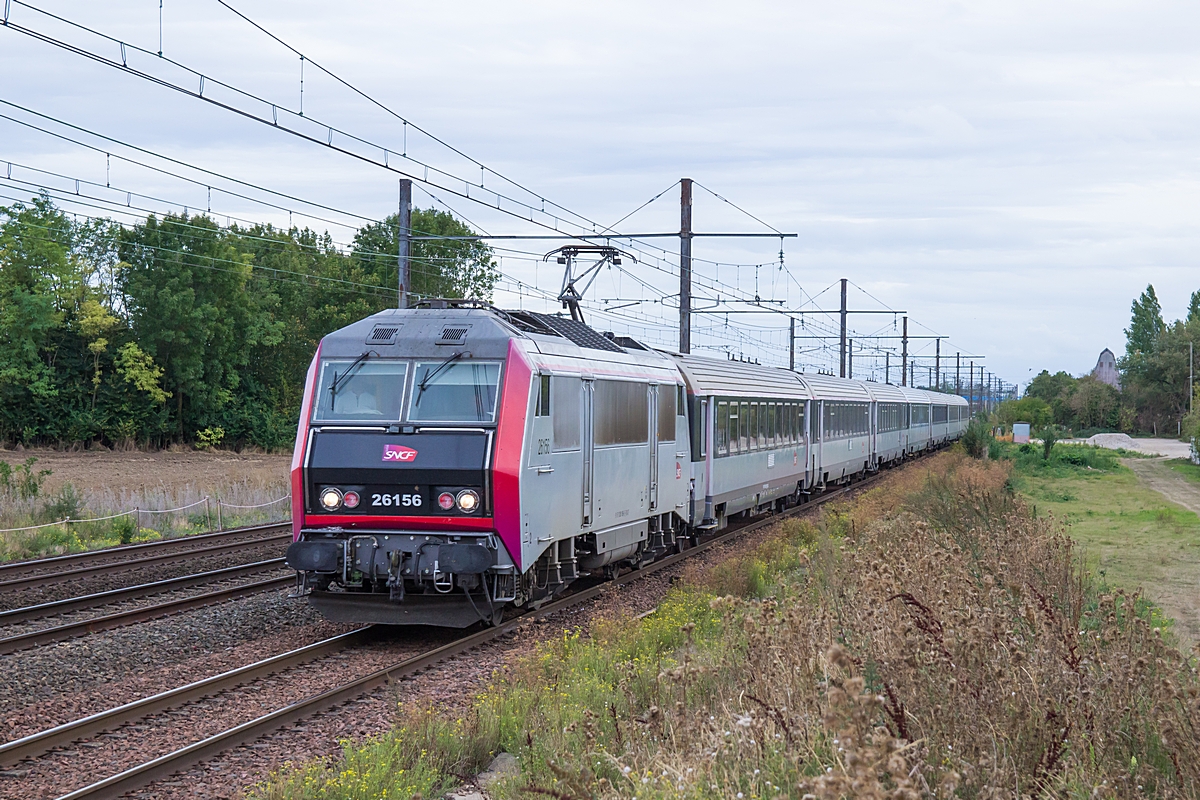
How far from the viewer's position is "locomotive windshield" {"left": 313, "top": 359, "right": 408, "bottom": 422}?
11727 millimetres

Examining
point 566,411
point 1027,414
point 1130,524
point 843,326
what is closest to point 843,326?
point 843,326

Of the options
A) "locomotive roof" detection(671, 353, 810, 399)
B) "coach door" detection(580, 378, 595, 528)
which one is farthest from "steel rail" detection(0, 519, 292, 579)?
"locomotive roof" detection(671, 353, 810, 399)

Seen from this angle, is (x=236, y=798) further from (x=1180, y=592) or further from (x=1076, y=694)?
(x=1180, y=592)

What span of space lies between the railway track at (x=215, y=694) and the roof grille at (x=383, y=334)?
9.81ft

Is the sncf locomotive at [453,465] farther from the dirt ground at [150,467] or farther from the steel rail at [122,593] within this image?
the dirt ground at [150,467]

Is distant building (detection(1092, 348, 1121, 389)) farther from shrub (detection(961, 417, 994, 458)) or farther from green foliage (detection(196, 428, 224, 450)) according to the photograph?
green foliage (detection(196, 428, 224, 450))

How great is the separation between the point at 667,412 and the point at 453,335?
5.66 m

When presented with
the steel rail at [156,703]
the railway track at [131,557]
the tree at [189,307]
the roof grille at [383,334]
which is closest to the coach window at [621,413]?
the roof grille at [383,334]

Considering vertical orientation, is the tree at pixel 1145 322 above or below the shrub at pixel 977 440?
above

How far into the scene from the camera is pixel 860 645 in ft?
22.7

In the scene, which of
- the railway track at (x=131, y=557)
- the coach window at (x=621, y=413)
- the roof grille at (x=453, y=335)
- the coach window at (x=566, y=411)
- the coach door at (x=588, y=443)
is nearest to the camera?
the roof grille at (x=453, y=335)

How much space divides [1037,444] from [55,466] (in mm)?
42476

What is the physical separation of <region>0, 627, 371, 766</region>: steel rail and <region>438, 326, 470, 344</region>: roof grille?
123 inches

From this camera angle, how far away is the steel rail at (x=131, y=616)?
1114 centimetres
